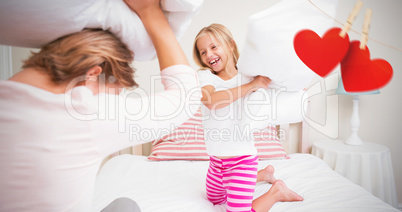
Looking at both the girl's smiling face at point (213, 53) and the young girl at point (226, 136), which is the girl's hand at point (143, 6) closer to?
the young girl at point (226, 136)

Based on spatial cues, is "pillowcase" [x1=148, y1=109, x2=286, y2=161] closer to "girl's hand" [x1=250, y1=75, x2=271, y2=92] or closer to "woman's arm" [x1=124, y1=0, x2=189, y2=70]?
"girl's hand" [x1=250, y1=75, x2=271, y2=92]

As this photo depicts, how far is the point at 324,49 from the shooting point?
0.42 meters

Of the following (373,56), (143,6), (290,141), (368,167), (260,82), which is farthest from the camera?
(290,141)

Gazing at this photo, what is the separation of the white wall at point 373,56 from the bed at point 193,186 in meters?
0.57

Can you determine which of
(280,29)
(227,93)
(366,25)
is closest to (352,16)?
(366,25)

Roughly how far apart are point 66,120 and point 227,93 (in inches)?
25.1

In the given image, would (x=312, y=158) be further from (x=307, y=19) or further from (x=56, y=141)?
(x=56, y=141)

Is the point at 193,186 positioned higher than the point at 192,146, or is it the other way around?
the point at 192,146

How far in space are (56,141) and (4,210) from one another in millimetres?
148

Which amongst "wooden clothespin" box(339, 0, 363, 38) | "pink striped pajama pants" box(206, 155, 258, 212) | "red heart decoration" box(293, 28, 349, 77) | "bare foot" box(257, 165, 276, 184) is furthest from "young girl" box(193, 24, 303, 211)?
"wooden clothespin" box(339, 0, 363, 38)

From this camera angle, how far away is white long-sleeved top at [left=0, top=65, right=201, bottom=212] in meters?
0.34

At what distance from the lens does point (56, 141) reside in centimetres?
35

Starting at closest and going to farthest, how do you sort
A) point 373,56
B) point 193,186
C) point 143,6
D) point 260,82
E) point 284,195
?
1. point 143,6
2. point 260,82
3. point 284,195
4. point 193,186
5. point 373,56

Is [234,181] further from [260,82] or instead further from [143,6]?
[143,6]
